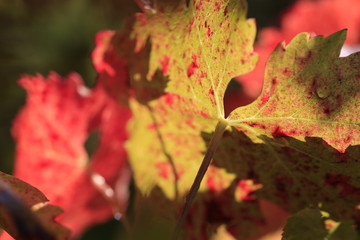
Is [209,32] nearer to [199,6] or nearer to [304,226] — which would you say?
[199,6]

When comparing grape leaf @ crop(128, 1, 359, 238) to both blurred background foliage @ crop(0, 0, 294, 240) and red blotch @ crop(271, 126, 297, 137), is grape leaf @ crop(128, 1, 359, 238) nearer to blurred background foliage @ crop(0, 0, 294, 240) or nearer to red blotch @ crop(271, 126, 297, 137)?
red blotch @ crop(271, 126, 297, 137)

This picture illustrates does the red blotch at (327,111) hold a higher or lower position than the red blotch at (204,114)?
lower

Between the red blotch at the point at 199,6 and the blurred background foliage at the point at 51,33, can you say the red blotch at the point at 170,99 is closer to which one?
the red blotch at the point at 199,6

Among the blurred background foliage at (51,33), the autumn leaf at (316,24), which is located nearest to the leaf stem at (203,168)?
the autumn leaf at (316,24)

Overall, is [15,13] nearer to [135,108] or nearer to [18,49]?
[18,49]

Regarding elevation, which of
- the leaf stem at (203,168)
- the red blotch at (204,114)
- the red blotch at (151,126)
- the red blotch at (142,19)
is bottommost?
the leaf stem at (203,168)

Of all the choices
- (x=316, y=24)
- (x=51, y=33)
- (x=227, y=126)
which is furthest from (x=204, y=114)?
(x=51, y=33)

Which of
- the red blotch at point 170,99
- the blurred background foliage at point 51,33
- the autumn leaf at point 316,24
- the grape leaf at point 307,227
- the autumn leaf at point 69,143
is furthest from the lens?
the blurred background foliage at point 51,33
